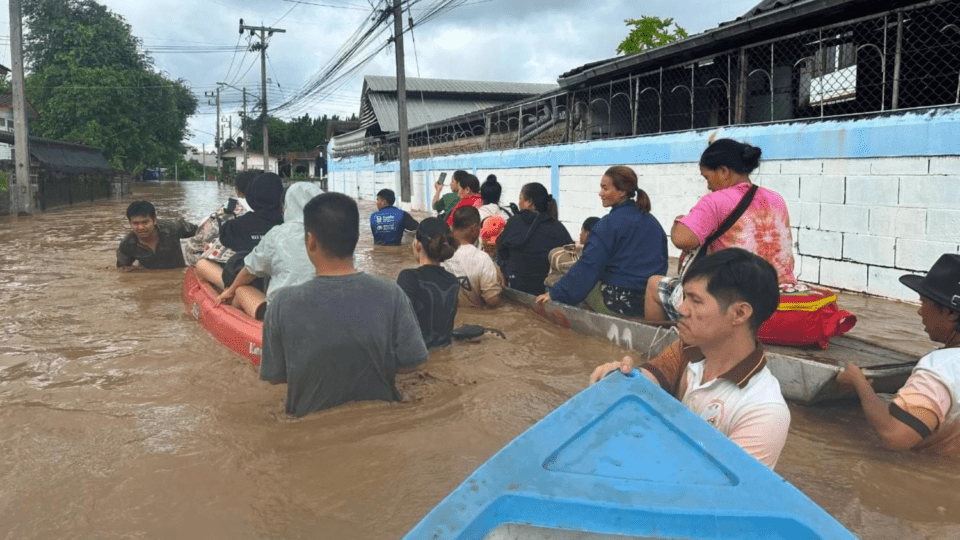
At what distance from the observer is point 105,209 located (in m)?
23.0

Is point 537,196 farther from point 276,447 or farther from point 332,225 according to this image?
point 276,447

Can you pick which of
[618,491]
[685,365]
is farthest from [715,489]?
[685,365]

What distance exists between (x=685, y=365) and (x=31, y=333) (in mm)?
5700

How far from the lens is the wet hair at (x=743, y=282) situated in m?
2.03

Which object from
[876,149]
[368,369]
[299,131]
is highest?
[299,131]

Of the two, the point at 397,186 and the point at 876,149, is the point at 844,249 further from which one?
the point at 397,186

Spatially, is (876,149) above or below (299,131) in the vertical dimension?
below

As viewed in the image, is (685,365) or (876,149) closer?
(685,365)

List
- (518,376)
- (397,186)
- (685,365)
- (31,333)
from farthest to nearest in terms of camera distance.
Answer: (397,186) → (31,333) → (518,376) → (685,365)

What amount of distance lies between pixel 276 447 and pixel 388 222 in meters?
7.68

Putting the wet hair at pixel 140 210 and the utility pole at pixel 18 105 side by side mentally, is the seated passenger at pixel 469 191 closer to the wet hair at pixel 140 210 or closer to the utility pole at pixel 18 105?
the wet hair at pixel 140 210

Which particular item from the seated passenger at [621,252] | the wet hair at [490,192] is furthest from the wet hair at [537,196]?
the wet hair at [490,192]

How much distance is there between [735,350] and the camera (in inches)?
81.7

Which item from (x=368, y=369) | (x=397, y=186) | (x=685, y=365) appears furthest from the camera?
(x=397, y=186)
